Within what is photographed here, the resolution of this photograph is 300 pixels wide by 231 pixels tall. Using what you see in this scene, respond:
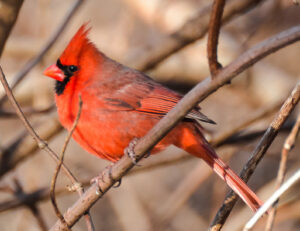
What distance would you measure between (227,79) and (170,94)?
1315 mm

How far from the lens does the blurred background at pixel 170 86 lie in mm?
3541

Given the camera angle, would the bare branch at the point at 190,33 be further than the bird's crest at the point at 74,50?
Yes

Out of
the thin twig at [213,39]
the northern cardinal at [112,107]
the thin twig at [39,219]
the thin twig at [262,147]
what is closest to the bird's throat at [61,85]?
the northern cardinal at [112,107]

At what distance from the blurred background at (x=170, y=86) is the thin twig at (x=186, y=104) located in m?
1.16

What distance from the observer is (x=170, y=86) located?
4488mm

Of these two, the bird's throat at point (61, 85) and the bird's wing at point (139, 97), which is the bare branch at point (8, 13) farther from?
the bird's wing at point (139, 97)

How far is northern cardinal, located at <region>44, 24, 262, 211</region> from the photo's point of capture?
2.76 meters

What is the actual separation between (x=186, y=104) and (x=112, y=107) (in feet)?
3.65

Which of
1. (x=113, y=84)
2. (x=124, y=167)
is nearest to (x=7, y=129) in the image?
(x=113, y=84)

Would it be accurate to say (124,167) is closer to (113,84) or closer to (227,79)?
(227,79)

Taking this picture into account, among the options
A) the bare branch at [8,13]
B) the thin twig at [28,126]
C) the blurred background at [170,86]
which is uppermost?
the bare branch at [8,13]

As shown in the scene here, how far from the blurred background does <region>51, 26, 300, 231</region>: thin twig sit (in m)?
1.16

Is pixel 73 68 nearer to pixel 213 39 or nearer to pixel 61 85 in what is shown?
pixel 61 85

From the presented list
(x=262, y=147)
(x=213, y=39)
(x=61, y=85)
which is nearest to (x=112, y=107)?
(x=61, y=85)
